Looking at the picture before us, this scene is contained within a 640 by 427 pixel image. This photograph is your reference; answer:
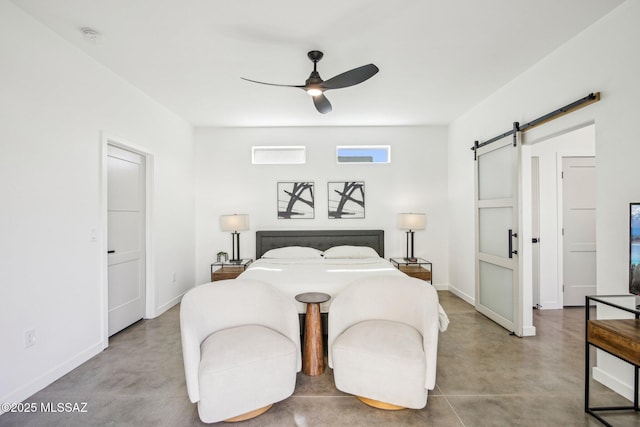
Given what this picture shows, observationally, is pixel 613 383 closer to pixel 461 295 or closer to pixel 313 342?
pixel 313 342

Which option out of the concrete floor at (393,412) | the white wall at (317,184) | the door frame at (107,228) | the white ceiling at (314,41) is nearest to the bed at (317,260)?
the white wall at (317,184)

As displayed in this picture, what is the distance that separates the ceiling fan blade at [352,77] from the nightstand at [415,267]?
2.86m

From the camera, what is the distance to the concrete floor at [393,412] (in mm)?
2035

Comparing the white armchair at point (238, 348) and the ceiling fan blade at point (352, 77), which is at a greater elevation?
the ceiling fan blade at point (352, 77)

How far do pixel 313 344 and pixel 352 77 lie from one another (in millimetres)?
2220

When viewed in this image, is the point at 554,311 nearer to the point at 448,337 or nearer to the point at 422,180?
the point at 448,337

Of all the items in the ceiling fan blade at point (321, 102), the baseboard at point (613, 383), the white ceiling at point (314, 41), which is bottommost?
the baseboard at point (613, 383)

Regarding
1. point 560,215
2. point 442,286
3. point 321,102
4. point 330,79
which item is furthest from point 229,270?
point 560,215

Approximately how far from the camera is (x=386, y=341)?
85.4 inches

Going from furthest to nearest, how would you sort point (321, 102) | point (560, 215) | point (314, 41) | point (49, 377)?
point (560, 215), point (321, 102), point (314, 41), point (49, 377)

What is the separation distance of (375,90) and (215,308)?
2963 mm

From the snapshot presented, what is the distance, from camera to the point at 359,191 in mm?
5277

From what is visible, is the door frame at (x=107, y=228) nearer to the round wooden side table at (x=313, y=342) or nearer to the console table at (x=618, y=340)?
the round wooden side table at (x=313, y=342)

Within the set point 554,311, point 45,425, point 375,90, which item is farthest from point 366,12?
point 554,311
